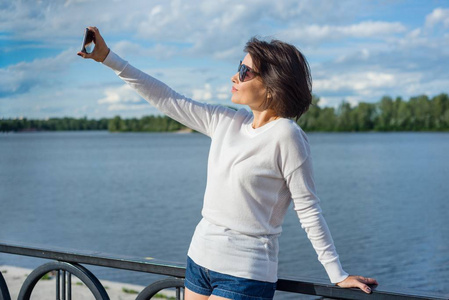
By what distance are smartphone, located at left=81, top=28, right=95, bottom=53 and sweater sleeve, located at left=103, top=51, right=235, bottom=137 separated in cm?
7

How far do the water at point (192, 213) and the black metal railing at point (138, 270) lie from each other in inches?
145

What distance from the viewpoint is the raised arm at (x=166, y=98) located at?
203cm

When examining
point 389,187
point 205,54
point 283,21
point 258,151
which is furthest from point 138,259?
point 205,54

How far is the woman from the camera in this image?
178 cm

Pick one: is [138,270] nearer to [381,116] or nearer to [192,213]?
[192,213]

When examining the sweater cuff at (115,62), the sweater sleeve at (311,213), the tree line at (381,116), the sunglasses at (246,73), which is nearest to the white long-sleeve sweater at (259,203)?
the sweater sleeve at (311,213)

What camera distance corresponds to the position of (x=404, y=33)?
90.8 meters

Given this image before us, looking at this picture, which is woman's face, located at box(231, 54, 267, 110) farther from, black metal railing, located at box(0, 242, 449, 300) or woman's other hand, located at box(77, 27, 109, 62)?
black metal railing, located at box(0, 242, 449, 300)

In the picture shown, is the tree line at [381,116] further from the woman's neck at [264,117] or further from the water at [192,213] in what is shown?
the woman's neck at [264,117]

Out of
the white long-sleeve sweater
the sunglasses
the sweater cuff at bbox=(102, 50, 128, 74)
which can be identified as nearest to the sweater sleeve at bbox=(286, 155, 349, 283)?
the white long-sleeve sweater

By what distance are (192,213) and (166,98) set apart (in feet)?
86.6

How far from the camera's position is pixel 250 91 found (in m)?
1.91

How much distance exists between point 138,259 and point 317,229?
70 cm

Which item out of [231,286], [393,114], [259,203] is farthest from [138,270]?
[393,114]
